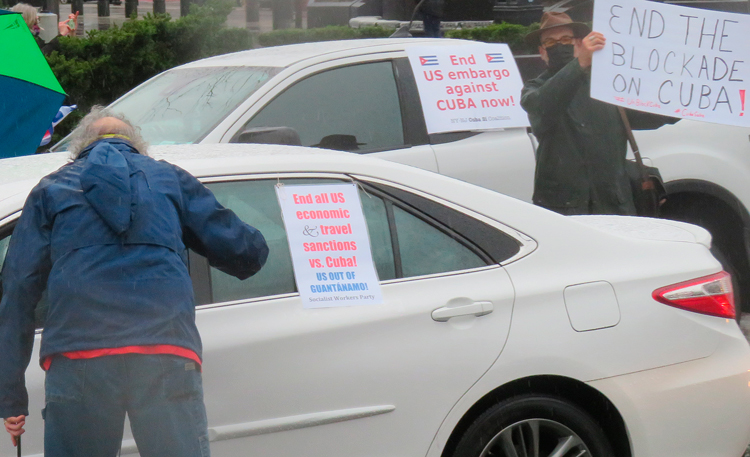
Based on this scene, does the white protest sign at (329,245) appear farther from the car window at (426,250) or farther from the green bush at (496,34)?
the green bush at (496,34)

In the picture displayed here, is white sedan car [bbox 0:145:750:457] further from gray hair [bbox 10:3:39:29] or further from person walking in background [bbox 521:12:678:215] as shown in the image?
gray hair [bbox 10:3:39:29]

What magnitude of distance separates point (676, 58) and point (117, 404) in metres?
3.39

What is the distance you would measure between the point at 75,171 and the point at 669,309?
2.00 meters

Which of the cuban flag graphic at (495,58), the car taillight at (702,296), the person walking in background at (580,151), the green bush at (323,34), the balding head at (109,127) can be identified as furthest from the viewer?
the green bush at (323,34)

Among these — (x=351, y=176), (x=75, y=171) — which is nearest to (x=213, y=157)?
(x=351, y=176)

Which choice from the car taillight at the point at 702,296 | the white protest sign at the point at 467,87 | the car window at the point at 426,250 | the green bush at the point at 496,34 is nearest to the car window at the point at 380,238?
the car window at the point at 426,250

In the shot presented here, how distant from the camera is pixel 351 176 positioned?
3.31 metres

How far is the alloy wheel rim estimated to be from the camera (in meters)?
3.29

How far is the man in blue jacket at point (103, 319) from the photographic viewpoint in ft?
8.26

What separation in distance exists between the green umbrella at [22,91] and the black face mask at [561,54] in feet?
8.43

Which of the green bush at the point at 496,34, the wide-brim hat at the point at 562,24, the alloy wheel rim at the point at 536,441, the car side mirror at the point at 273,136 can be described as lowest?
the alloy wheel rim at the point at 536,441

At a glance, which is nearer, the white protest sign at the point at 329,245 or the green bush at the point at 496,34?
the white protest sign at the point at 329,245

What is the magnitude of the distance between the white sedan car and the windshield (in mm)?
1760

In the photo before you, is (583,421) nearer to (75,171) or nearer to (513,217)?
(513,217)
